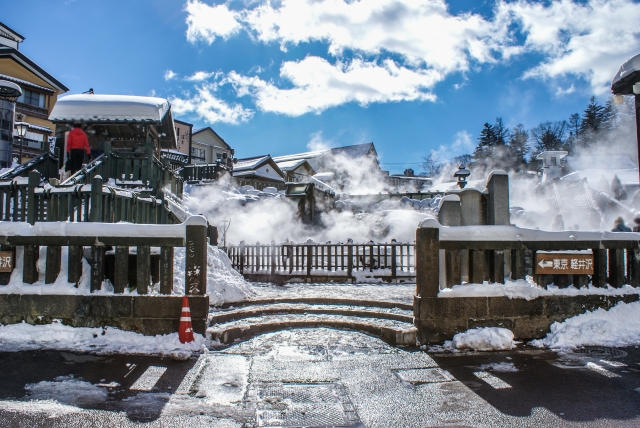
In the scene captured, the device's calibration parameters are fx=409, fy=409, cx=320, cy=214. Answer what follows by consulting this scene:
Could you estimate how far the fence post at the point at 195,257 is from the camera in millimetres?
5754

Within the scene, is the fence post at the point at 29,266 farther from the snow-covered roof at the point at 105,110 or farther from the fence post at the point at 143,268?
the snow-covered roof at the point at 105,110

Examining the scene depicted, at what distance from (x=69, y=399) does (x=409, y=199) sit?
38.4m

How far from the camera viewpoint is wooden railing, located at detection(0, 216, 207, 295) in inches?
229

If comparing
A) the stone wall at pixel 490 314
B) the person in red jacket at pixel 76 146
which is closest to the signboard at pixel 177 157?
the person in red jacket at pixel 76 146

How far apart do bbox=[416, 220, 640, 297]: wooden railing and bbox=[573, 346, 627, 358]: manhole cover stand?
3.42 ft

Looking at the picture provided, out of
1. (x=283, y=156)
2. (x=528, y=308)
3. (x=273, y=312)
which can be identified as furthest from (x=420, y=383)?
(x=283, y=156)

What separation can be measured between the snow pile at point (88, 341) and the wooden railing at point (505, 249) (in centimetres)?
336

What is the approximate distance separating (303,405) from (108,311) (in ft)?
11.6

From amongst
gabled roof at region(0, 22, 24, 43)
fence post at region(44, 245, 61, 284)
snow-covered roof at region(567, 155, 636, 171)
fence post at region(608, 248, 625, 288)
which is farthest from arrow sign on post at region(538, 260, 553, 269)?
snow-covered roof at region(567, 155, 636, 171)

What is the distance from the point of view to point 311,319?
23.9 feet

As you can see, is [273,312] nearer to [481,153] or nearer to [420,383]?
[420,383]

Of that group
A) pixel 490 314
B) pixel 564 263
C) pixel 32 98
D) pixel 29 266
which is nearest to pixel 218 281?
pixel 29 266

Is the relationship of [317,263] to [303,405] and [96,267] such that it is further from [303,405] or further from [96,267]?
[303,405]

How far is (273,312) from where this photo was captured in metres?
8.09
